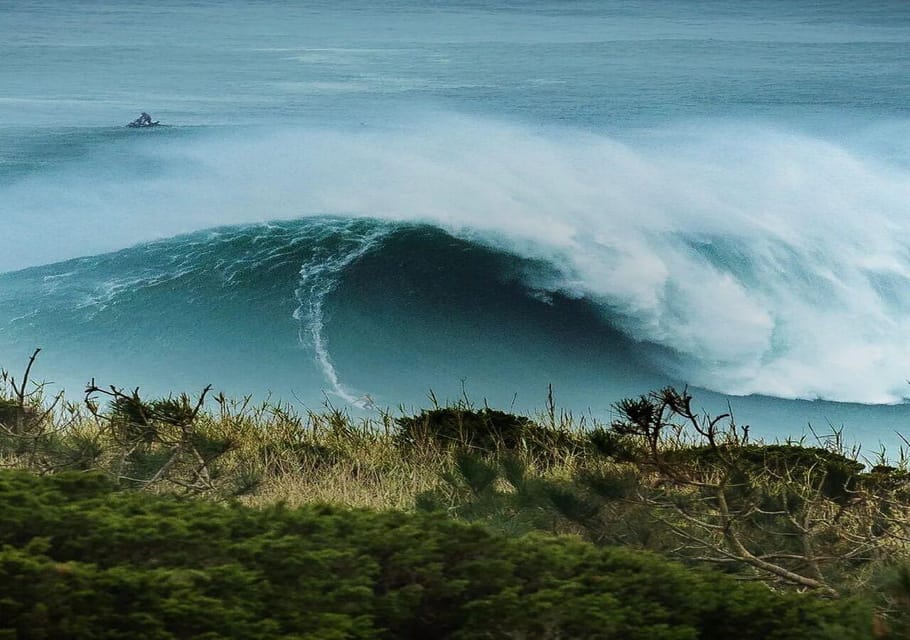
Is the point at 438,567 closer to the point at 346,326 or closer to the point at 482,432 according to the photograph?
the point at 482,432

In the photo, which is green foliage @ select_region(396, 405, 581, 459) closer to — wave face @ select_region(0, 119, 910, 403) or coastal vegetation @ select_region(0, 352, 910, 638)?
coastal vegetation @ select_region(0, 352, 910, 638)

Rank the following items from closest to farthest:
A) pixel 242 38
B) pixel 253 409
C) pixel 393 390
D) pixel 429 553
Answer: pixel 429 553
pixel 253 409
pixel 393 390
pixel 242 38

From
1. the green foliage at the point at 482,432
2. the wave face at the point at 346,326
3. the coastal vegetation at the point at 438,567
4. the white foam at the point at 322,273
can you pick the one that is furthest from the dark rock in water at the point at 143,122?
the coastal vegetation at the point at 438,567

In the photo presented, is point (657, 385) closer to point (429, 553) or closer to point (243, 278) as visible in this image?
point (243, 278)

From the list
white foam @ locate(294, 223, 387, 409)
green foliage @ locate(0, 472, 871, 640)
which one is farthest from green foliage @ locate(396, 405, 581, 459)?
white foam @ locate(294, 223, 387, 409)

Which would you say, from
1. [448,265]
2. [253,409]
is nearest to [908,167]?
[448,265]

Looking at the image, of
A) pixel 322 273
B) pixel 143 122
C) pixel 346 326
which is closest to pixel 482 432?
pixel 346 326
